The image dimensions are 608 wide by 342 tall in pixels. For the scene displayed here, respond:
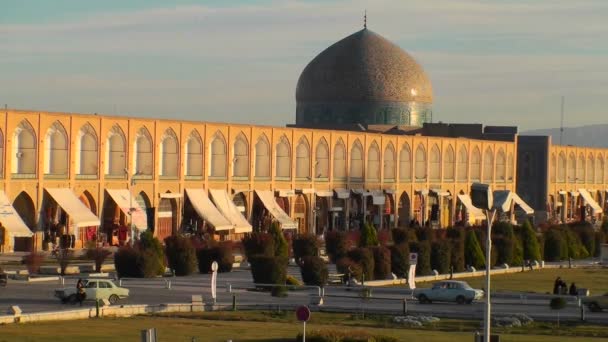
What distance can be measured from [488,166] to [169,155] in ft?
109

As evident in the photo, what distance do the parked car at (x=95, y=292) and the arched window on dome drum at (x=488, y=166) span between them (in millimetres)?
56652

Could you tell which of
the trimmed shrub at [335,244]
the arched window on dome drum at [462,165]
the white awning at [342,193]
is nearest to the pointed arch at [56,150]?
the trimmed shrub at [335,244]

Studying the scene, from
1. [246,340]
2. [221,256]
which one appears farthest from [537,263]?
[246,340]

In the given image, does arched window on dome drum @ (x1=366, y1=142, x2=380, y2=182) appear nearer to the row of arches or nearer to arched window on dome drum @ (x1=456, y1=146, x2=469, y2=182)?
arched window on dome drum @ (x1=456, y1=146, x2=469, y2=182)

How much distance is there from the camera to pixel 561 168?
4021 inches

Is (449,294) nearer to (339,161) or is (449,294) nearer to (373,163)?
(339,161)

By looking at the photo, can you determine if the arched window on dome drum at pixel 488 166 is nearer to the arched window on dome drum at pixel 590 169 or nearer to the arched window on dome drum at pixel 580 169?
the arched window on dome drum at pixel 580 169

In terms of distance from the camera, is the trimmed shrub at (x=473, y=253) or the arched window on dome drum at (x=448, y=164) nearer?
the trimmed shrub at (x=473, y=253)

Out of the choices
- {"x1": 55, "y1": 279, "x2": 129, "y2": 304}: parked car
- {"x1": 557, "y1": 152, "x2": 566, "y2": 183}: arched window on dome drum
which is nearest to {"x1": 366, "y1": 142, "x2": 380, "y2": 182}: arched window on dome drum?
{"x1": 557, "y1": 152, "x2": 566, "y2": 183}: arched window on dome drum

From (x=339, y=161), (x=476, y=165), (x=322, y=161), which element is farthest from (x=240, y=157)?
(x=476, y=165)

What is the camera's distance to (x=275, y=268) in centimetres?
4228

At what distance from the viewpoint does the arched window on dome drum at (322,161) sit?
243ft

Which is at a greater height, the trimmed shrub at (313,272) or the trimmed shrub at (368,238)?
the trimmed shrub at (368,238)

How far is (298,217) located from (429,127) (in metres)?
23.3
